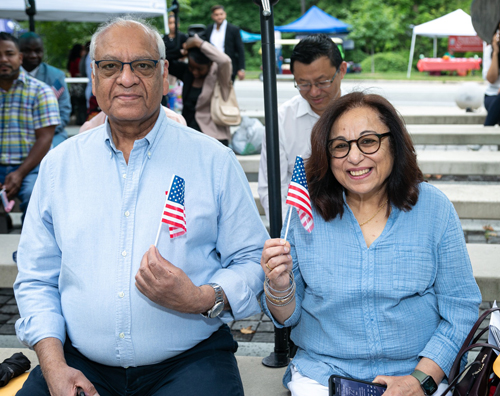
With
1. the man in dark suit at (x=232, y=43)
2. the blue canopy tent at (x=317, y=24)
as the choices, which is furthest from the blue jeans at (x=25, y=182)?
the blue canopy tent at (x=317, y=24)

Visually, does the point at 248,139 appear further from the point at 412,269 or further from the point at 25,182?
the point at 412,269

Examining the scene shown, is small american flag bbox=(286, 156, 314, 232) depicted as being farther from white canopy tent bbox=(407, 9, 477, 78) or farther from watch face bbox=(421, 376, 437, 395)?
white canopy tent bbox=(407, 9, 477, 78)

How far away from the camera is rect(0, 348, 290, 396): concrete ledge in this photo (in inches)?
114

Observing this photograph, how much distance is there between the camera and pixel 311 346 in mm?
2377

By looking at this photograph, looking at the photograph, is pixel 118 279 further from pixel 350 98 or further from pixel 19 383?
pixel 350 98

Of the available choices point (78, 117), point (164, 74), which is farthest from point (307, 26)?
point (164, 74)

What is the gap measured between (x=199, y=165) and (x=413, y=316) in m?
1.07

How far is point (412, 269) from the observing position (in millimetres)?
2270

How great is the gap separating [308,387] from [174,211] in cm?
88

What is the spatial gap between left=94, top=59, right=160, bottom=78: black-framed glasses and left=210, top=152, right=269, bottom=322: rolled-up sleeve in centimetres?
51

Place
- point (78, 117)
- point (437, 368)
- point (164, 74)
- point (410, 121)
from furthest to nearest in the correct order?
point (78, 117) < point (410, 121) < point (164, 74) < point (437, 368)

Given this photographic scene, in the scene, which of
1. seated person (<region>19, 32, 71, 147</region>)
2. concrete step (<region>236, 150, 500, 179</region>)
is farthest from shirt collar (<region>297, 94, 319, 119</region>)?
seated person (<region>19, 32, 71, 147</region>)

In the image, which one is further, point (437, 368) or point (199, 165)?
point (199, 165)

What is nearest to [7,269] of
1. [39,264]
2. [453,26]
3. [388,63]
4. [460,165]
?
[39,264]
